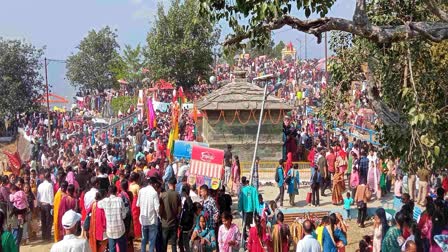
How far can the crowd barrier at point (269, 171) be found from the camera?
1805cm

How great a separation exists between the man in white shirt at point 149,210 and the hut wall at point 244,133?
931cm

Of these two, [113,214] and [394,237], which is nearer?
[394,237]

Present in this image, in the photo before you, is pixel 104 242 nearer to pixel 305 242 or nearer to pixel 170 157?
pixel 305 242

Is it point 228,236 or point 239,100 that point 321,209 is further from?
point 239,100

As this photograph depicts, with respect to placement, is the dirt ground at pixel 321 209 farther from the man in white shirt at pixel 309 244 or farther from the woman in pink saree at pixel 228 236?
the man in white shirt at pixel 309 244

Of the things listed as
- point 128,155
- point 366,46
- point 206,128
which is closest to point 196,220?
point 366,46

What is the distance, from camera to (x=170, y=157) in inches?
682

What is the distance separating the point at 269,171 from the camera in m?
18.5

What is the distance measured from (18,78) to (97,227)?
30.1 meters

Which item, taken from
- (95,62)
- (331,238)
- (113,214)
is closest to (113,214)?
(113,214)

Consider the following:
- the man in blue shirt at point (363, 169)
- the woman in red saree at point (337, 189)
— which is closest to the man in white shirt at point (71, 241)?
the woman in red saree at point (337, 189)

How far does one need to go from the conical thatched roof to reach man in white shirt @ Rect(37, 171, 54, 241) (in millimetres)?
7548

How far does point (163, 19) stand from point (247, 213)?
29.8 m

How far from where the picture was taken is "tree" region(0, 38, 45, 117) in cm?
3600
